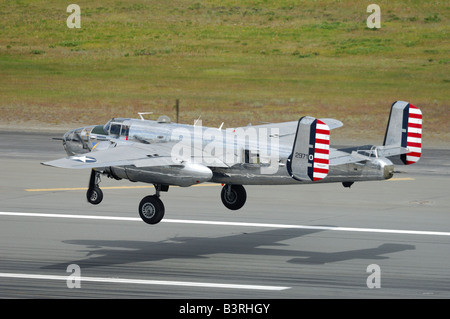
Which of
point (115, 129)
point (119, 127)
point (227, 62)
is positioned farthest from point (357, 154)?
point (227, 62)

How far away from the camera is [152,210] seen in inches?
977

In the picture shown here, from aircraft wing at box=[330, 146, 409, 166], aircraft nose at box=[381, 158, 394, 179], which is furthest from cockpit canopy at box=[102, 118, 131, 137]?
aircraft nose at box=[381, 158, 394, 179]

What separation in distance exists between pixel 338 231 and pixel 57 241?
9028 millimetres

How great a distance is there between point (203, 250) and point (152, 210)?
193cm

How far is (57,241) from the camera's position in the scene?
25.9 metres

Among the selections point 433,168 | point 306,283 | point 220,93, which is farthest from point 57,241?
point 220,93

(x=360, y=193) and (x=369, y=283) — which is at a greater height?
(x=360, y=193)

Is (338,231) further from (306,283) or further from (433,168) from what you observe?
(433,168)

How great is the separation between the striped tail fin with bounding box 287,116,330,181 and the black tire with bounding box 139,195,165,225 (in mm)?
4791

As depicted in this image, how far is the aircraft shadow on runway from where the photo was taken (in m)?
23.7

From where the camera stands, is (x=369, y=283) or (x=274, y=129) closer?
(x=369, y=283)

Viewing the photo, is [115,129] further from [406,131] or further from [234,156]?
[406,131]

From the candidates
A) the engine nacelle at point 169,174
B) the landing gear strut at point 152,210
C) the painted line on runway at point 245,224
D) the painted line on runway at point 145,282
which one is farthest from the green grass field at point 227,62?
the painted line on runway at point 145,282
